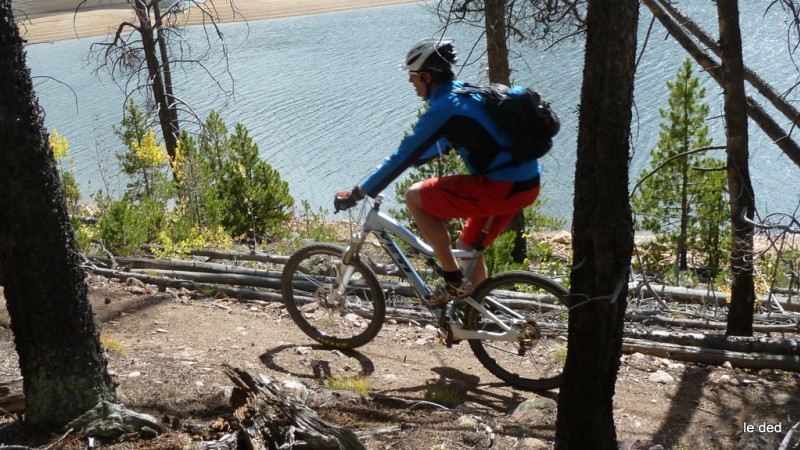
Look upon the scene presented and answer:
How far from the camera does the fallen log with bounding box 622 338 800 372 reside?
19.0 feet

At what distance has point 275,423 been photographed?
12.5 ft

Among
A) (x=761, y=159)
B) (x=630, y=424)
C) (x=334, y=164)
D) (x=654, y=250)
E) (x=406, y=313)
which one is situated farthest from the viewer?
(x=334, y=164)

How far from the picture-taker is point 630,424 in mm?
5156

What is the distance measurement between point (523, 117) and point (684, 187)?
1066 centimetres

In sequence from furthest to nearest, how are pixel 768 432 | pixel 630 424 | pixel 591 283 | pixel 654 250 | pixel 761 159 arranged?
pixel 761 159 → pixel 654 250 → pixel 630 424 → pixel 768 432 → pixel 591 283

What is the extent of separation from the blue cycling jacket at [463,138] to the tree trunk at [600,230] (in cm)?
153

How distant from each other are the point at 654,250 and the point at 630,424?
390 inches

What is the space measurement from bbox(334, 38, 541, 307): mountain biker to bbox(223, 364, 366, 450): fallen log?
1878 mm

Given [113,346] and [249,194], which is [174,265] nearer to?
[113,346]

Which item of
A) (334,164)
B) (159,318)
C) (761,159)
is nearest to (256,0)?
(334,164)

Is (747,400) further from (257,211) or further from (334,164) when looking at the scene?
(334,164)

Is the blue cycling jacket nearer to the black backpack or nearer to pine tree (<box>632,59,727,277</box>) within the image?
the black backpack

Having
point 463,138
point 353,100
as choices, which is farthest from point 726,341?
point 353,100

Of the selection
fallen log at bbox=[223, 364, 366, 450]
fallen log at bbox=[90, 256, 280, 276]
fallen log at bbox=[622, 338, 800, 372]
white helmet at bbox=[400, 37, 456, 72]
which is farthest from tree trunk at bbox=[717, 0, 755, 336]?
fallen log at bbox=[90, 256, 280, 276]
